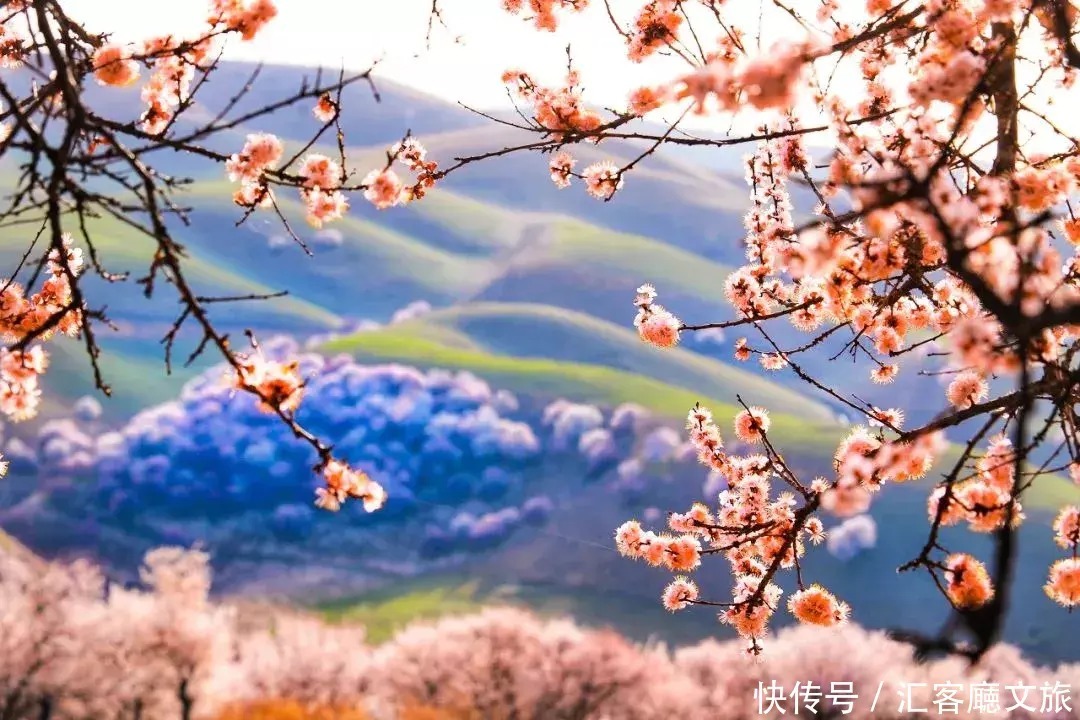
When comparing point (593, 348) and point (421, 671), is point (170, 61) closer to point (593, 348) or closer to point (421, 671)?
point (421, 671)

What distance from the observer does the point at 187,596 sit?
2316cm

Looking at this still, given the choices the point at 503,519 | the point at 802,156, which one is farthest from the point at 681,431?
the point at 802,156

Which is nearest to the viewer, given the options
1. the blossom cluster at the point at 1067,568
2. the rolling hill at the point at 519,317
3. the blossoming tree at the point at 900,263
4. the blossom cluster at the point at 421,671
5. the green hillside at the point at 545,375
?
the blossoming tree at the point at 900,263

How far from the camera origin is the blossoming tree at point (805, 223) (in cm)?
216

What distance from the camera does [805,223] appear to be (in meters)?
1.88

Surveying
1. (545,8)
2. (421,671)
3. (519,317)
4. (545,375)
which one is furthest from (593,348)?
(545,8)

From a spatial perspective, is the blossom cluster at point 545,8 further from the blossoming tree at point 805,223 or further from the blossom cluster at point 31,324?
the blossom cluster at point 31,324

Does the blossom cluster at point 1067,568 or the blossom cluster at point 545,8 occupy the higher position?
the blossom cluster at point 545,8

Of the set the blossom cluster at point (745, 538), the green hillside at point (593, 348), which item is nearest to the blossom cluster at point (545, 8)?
the blossom cluster at point (745, 538)

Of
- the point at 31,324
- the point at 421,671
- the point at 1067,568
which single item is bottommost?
the point at 421,671

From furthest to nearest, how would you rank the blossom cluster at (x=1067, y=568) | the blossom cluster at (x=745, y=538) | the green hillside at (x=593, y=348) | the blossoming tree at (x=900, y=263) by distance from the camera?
the green hillside at (x=593, y=348) → the blossom cluster at (x=745, y=538) → the blossom cluster at (x=1067, y=568) → the blossoming tree at (x=900, y=263)

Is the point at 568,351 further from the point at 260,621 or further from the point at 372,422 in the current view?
the point at 260,621

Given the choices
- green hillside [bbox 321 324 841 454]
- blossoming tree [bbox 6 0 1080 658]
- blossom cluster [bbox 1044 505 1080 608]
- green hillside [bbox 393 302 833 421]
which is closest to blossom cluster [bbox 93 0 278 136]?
blossoming tree [bbox 6 0 1080 658]

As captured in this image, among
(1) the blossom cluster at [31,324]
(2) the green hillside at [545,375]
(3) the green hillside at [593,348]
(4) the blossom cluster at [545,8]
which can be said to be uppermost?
(3) the green hillside at [593,348]
